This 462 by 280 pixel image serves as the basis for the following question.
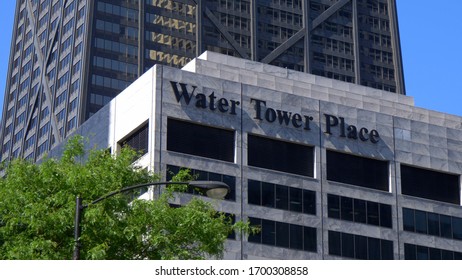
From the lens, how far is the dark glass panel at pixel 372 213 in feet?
287

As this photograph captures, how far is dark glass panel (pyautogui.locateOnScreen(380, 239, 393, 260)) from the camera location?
3442 inches

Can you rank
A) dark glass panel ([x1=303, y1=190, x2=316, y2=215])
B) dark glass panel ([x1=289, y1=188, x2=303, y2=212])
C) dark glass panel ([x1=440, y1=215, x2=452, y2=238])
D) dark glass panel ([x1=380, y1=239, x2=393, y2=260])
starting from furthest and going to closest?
dark glass panel ([x1=440, y1=215, x2=452, y2=238])
dark glass panel ([x1=380, y1=239, x2=393, y2=260])
dark glass panel ([x1=303, y1=190, x2=316, y2=215])
dark glass panel ([x1=289, y1=188, x2=303, y2=212])

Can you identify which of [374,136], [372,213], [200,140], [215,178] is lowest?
[372,213]

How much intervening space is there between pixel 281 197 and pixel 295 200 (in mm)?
1216

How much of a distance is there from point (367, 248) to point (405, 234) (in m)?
3.69

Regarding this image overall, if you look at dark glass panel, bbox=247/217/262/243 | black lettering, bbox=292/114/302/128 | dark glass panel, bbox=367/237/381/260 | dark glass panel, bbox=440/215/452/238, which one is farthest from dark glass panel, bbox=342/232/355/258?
black lettering, bbox=292/114/302/128

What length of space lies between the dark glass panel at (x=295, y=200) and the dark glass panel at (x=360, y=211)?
467cm

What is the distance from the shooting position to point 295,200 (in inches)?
Answer: 3342

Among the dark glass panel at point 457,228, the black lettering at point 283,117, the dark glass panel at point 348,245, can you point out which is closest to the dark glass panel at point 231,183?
the black lettering at point 283,117

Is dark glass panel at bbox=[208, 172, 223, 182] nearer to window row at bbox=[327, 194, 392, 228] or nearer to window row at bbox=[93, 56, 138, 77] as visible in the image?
window row at bbox=[327, 194, 392, 228]

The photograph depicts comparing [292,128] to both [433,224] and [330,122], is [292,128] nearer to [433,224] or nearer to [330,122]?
[330,122]

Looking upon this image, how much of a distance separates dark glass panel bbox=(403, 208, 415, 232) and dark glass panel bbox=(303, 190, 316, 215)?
785 cm

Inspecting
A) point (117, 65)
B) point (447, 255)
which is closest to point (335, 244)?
point (447, 255)
